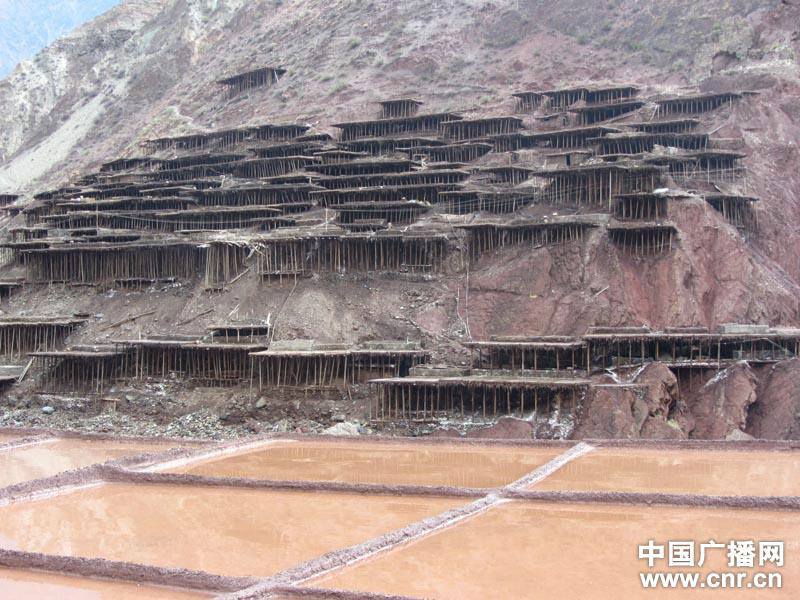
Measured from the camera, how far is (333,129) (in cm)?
7725

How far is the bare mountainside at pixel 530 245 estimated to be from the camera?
42188 mm

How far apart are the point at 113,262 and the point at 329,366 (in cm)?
2045

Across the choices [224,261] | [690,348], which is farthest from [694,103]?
[224,261]

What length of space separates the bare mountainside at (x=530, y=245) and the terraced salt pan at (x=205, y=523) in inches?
670

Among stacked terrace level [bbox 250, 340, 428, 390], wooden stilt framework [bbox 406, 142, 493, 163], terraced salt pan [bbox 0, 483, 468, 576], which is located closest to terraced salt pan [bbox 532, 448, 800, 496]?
terraced salt pan [bbox 0, 483, 468, 576]

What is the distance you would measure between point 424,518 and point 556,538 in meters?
3.29

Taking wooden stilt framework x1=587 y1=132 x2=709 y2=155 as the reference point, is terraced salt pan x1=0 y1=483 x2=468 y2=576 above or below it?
below

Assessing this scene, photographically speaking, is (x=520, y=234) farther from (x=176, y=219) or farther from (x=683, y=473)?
(x=683, y=473)

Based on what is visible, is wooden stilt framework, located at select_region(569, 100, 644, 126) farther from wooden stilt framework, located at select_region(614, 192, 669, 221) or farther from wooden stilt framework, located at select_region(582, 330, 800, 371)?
wooden stilt framework, located at select_region(582, 330, 800, 371)

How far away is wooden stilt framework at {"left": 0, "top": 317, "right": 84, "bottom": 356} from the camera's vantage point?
55219 millimetres

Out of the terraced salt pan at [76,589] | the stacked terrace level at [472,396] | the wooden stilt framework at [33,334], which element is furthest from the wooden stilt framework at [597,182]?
the terraced salt pan at [76,589]

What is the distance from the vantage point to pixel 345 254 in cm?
5419

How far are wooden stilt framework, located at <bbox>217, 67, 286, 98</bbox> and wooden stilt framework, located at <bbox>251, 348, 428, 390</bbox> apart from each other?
174 ft

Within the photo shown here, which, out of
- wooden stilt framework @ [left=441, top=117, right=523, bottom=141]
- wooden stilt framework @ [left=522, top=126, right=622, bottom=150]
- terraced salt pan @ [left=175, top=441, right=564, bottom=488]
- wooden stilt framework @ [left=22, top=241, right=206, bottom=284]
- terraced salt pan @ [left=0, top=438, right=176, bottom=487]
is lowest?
terraced salt pan @ [left=0, top=438, right=176, bottom=487]
